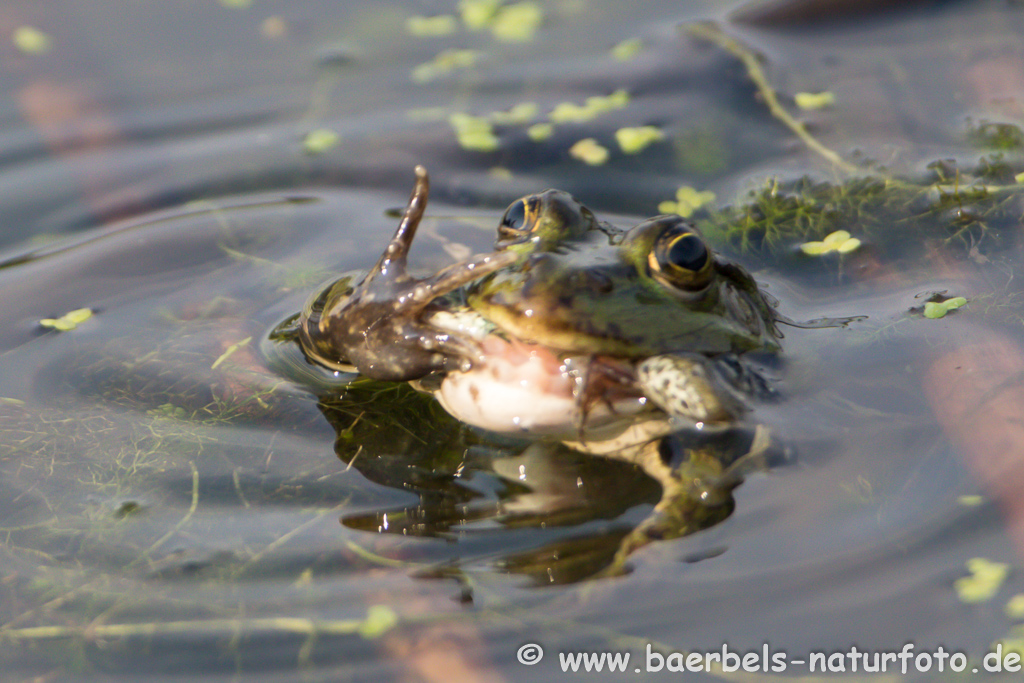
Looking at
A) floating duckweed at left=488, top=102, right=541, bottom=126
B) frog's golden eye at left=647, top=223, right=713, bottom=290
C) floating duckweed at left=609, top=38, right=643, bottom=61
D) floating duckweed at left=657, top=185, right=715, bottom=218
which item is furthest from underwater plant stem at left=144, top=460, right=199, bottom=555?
floating duckweed at left=609, top=38, right=643, bottom=61

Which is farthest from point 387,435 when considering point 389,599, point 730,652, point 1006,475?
point 1006,475

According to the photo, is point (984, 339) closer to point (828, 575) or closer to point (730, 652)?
point (828, 575)

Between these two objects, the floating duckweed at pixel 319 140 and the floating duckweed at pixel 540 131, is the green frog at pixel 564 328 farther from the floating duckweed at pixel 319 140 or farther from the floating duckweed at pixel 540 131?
the floating duckweed at pixel 319 140

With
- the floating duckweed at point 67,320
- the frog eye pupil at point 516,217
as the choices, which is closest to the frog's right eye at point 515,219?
the frog eye pupil at point 516,217

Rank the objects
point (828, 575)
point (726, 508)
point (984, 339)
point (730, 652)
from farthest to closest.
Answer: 1. point (984, 339)
2. point (726, 508)
3. point (828, 575)
4. point (730, 652)

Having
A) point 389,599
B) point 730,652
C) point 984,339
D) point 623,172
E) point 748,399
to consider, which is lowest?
point 730,652

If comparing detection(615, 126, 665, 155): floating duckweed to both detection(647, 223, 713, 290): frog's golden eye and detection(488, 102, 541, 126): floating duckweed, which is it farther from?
detection(647, 223, 713, 290): frog's golden eye
